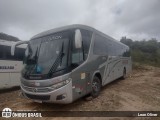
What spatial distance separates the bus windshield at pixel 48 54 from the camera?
5.82 metres

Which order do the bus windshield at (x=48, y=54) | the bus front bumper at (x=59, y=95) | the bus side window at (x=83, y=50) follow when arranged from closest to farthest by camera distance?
the bus front bumper at (x=59, y=95) → the bus windshield at (x=48, y=54) → the bus side window at (x=83, y=50)

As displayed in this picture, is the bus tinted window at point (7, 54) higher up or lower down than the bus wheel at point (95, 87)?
higher up

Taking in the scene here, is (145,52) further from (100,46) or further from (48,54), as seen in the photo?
(48,54)

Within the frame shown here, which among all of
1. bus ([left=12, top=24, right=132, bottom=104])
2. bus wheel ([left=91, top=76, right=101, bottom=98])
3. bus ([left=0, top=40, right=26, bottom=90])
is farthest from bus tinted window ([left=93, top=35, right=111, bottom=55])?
bus ([left=0, top=40, right=26, bottom=90])

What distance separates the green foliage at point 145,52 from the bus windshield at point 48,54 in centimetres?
3248

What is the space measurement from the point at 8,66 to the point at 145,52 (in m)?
47.4

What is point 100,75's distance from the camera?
8.28 meters

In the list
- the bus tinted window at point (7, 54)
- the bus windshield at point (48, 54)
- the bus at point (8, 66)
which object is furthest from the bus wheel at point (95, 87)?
the bus tinted window at point (7, 54)

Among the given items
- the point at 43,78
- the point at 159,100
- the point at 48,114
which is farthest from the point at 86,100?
the point at 159,100

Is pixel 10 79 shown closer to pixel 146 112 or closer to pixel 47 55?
pixel 47 55

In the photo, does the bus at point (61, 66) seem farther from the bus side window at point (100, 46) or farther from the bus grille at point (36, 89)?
the bus side window at point (100, 46)

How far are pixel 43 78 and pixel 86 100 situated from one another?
237cm

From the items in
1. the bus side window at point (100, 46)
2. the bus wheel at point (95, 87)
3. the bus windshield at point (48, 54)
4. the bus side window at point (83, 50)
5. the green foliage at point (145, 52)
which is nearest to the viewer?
the bus windshield at point (48, 54)

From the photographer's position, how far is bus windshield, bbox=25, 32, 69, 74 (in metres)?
5.82
